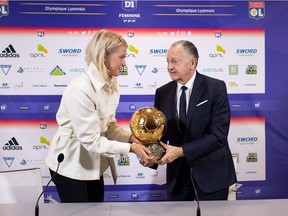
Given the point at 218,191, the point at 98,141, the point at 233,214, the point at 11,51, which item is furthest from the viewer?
the point at 11,51

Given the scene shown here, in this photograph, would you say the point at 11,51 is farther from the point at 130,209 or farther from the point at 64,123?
the point at 130,209

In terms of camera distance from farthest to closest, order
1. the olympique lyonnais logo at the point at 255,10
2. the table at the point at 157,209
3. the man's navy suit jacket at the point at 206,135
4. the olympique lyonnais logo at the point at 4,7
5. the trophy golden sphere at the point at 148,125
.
→ the olympique lyonnais logo at the point at 255,10 < the olympique lyonnais logo at the point at 4,7 < the man's navy suit jacket at the point at 206,135 < the trophy golden sphere at the point at 148,125 < the table at the point at 157,209

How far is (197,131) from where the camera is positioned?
2.47 m

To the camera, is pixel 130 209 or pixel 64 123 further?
pixel 64 123

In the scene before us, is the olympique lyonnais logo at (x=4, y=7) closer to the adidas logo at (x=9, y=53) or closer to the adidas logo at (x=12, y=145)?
the adidas logo at (x=9, y=53)

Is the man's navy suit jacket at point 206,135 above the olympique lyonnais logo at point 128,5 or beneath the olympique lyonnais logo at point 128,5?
beneath

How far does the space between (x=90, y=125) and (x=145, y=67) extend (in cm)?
148

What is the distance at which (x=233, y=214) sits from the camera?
177cm

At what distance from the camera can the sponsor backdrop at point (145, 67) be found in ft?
11.5

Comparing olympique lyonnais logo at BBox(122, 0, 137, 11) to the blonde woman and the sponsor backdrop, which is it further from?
the blonde woman

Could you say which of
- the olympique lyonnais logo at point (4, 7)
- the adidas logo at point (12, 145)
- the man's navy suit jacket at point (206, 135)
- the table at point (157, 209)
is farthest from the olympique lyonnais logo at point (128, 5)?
the table at point (157, 209)

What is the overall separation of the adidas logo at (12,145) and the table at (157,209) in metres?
1.66

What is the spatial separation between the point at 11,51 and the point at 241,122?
222cm

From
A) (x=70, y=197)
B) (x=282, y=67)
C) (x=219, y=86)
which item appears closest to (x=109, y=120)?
(x=70, y=197)
